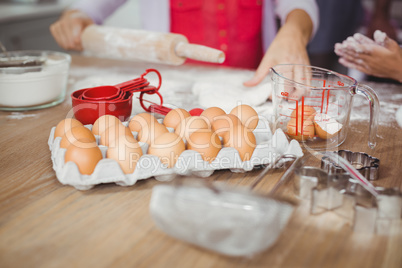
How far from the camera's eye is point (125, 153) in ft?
2.66

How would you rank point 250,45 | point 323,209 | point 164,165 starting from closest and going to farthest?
point 323,209, point 164,165, point 250,45

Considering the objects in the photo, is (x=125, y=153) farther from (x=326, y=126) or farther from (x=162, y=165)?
(x=326, y=126)

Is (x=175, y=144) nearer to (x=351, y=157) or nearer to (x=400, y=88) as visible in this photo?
(x=351, y=157)

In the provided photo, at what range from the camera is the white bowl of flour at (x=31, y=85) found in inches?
48.0

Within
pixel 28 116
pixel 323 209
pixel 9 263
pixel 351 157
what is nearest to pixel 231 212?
pixel 323 209

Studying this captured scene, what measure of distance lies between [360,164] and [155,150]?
1.64ft

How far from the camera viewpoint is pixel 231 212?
22.6 inches

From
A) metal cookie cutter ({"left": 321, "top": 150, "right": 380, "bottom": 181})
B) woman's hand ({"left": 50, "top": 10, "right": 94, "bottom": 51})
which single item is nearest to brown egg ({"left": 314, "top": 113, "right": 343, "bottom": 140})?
metal cookie cutter ({"left": 321, "top": 150, "right": 380, "bottom": 181})

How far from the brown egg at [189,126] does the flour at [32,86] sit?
0.61 meters

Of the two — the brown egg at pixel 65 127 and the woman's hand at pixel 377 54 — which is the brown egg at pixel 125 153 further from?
the woman's hand at pixel 377 54

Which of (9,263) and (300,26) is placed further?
(300,26)

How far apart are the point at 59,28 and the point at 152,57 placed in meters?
0.57

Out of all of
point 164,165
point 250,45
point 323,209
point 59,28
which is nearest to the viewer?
point 323,209

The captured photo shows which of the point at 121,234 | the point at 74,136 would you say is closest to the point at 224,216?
the point at 121,234
